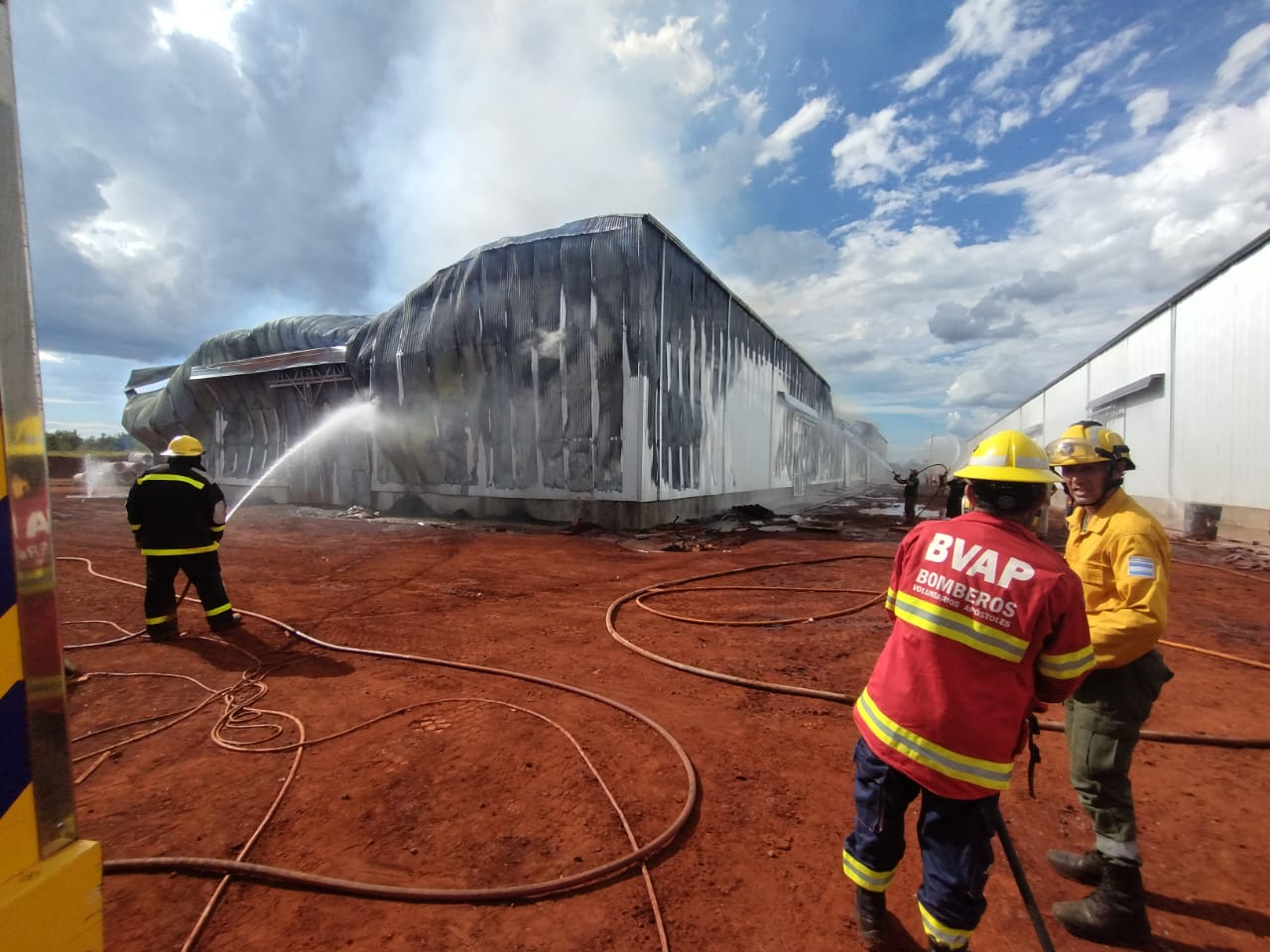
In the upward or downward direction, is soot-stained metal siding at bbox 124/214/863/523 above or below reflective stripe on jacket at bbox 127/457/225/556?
above

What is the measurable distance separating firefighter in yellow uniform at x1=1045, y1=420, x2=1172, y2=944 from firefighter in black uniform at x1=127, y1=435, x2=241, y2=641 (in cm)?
623

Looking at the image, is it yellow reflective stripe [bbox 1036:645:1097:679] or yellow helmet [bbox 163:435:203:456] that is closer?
yellow reflective stripe [bbox 1036:645:1097:679]

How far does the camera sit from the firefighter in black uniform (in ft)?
17.1

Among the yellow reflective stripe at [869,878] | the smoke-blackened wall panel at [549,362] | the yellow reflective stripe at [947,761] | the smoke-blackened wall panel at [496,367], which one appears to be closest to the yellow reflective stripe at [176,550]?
the yellow reflective stripe at [869,878]

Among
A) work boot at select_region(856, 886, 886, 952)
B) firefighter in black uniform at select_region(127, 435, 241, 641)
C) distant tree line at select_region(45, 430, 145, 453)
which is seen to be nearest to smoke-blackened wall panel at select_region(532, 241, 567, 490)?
firefighter in black uniform at select_region(127, 435, 241, 641)

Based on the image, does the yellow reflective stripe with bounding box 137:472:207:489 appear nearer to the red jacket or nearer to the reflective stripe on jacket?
the reflective stripe on jacket

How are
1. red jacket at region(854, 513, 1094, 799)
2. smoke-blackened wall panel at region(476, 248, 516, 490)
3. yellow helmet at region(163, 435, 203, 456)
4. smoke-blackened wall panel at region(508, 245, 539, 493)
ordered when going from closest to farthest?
red jacket at region(854, 513, 1094, 799), yellow helmet at region(163, 435, 203, 456), smoke-blackened wall panel at region(508, 245, 539, 493), smoke-blackened wall panel at region(476, 248, 516, 490)

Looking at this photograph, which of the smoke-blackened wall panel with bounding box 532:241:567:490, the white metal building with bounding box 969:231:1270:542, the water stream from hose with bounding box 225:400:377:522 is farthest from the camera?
the water stream from hose with bounding box 225:400:377:522

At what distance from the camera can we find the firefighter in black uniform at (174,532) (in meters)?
5.22

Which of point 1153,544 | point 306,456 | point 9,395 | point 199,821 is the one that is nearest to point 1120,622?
point 1153,544

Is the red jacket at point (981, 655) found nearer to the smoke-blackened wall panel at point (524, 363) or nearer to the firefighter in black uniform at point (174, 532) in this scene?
the firefighter in black uniform at point (174, 532)

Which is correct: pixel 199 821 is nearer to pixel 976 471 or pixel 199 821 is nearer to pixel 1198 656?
pixel 976 471

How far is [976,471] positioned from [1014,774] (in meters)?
2.45

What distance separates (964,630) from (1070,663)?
30 cm
